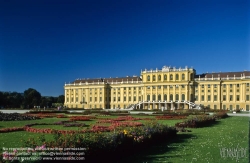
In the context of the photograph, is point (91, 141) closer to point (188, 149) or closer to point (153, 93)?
point (188, 149)

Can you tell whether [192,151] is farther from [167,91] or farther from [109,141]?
[167,91]

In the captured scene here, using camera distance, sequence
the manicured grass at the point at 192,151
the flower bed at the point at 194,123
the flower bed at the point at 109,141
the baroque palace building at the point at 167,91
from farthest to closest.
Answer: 1. the baroque palace building at the point at 167,91
2. the flower bed at the point at 194,123
3. the manicured grass at the point at 192,151
4. the flower bed at the point at 109,141

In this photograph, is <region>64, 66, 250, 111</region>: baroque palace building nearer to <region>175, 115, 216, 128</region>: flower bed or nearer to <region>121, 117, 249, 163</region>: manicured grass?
<region>175, 115, 216, 128</region>: flower bed

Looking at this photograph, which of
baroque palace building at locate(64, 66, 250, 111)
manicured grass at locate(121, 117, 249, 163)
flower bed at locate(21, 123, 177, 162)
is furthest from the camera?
baroque palace building at locate(64, 66, 250, 111)

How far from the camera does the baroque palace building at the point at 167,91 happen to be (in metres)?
64.3

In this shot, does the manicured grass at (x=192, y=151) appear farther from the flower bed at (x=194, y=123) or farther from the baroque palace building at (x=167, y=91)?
the baroque palace building at (x=167, y=91)

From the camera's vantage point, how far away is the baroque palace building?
2532 inches

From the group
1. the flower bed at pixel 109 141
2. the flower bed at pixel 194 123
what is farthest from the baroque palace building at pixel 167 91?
the flower bed at pixel 109 141

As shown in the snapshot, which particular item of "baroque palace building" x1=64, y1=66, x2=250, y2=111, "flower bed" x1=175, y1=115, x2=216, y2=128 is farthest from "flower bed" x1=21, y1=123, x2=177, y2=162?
"baroque palace building" x1=64, y1=66, x2=250, y2=111

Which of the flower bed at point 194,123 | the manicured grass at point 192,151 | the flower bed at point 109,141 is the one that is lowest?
the manicured grass at point 192,151

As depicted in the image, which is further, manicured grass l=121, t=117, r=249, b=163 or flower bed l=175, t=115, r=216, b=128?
flower bed l=175, t=115, r=216, b=128

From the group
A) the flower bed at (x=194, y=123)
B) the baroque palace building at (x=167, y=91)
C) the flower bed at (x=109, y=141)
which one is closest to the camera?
the flower bed at (x=109, y=141)

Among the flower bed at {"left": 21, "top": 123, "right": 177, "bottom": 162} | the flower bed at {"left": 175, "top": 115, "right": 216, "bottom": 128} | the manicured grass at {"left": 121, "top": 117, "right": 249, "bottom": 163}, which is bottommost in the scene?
the manicured grass at {"left": 121, "top": 117, "right": 249, "bottom": 163}

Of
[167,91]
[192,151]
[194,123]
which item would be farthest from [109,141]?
[167,91]
